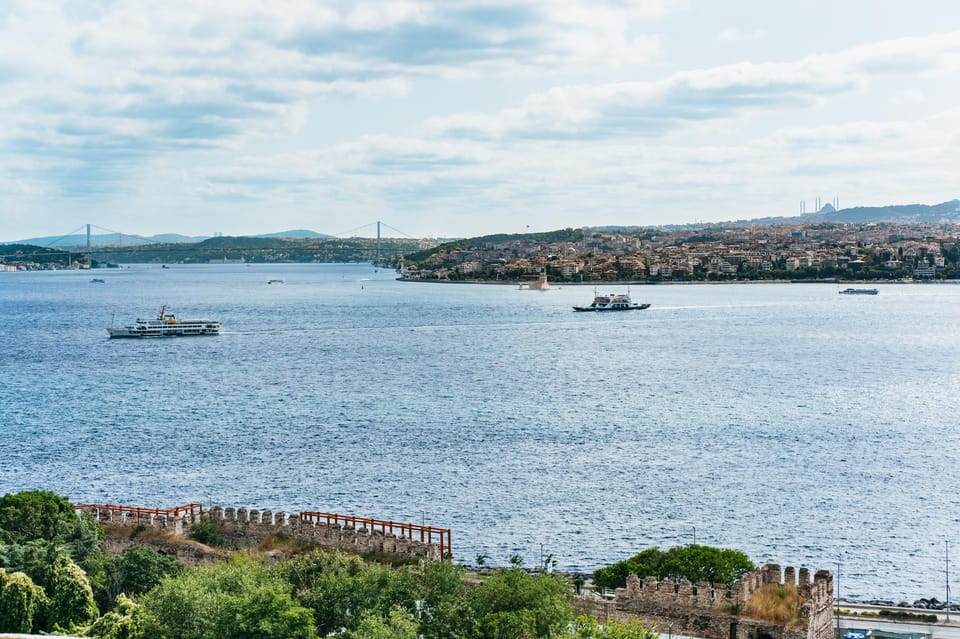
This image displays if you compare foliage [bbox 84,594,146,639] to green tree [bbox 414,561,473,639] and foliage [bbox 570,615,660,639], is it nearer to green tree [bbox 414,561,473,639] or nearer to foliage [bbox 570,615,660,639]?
green tree [bbox 414,561,473,639]

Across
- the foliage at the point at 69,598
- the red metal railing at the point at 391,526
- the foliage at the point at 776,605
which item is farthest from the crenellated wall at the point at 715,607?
the foliage at the point at 69,598

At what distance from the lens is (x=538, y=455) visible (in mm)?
44781

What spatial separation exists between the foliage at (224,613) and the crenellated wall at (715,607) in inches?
225

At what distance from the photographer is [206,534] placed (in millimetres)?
26094

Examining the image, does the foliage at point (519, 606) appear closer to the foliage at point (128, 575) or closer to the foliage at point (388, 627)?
the foliage at point (388, 627)

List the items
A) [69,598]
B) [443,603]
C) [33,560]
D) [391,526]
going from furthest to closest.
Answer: [391,526]
[33,560]
[69,598]
[443,603]

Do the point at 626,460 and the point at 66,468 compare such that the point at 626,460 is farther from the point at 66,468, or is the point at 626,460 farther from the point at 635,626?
the point at 635,626

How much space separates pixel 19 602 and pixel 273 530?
6.22 meters

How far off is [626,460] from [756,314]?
3139 inches

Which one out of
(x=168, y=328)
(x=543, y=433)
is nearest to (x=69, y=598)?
(x=543, y=433)

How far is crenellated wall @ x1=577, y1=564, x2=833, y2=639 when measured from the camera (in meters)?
19.5

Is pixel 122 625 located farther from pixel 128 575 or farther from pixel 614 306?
pixel 614 306

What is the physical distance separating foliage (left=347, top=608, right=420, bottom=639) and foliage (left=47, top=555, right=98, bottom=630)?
22.2 ft

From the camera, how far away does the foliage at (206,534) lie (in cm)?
2595
